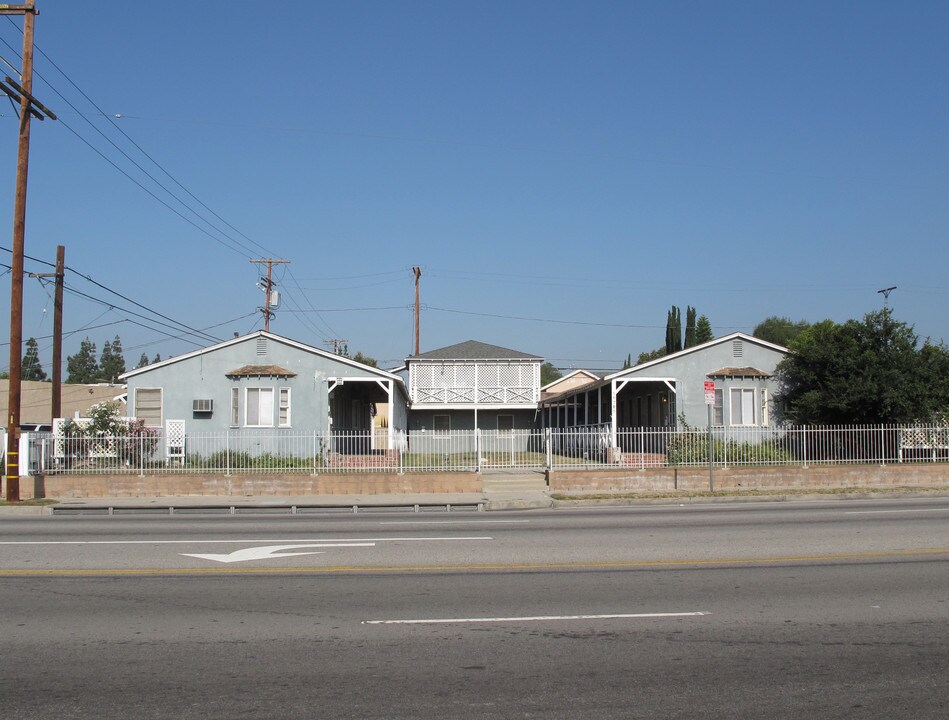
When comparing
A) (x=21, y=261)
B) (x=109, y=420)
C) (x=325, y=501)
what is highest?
(x=21, y=261)

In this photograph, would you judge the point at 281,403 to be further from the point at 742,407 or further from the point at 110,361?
the point at 110,361

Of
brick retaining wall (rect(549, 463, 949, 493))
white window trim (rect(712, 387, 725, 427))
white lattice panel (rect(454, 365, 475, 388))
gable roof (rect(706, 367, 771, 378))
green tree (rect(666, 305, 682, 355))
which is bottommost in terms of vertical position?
brick retaining wall (rect(549, 463, 949, 493))

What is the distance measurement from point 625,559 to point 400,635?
4.98 meters

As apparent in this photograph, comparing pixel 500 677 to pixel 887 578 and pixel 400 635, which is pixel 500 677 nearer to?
pixel 400 635

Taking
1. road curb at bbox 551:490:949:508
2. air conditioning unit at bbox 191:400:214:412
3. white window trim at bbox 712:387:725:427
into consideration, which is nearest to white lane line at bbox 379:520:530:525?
road curb at bbox 551:490:949:508

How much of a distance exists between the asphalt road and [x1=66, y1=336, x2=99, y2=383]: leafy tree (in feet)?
412

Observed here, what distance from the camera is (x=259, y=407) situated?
3259 cm

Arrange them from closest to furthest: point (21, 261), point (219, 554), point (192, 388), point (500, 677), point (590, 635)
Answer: point (500, 677) → point (590, 635) → point (219, 554) → point (21, 261) → point (192, 388)

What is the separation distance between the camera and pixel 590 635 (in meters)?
7.51

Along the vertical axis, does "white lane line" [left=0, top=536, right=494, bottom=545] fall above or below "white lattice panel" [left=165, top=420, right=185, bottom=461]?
below

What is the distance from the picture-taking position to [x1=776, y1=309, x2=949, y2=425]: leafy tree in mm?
29078

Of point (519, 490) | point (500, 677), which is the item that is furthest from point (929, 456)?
point (500, 677)

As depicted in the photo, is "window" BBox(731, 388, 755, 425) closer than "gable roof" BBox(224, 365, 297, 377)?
No

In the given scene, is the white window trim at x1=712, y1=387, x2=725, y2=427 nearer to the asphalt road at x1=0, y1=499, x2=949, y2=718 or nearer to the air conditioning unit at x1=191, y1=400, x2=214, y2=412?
the air conditioning unit at x1=191, y1=400, x2=214, y2=412
